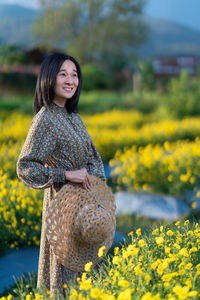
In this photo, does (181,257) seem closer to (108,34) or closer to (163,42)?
(108,34)

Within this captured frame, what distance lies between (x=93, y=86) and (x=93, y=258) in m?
19.1

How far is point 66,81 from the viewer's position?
210 cm

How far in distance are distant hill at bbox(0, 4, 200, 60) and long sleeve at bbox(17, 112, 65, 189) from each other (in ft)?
296

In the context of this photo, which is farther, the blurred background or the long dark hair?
the blurred background

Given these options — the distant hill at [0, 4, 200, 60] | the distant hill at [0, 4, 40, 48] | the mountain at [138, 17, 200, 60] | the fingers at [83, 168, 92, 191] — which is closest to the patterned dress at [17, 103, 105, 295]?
the fingers at [83, 168, 92, 191]

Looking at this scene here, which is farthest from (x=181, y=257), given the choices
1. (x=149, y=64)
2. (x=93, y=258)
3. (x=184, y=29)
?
(x=184, y=29)

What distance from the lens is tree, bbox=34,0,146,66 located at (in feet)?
115

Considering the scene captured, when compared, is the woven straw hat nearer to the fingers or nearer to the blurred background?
the fingers

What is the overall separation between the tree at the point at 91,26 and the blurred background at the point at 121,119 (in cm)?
9

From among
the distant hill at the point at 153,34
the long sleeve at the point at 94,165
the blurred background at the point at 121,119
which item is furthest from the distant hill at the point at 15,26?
the long sleeve at the point at 94,165

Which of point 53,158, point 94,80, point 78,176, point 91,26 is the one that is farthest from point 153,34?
point 78,176

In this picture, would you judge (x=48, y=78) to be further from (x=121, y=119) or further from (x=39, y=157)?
(x=121, y=119)

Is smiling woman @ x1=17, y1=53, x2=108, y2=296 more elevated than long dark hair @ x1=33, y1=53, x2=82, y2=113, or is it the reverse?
long dark hair @ x1=33, y1=53, x2=82, y2=113

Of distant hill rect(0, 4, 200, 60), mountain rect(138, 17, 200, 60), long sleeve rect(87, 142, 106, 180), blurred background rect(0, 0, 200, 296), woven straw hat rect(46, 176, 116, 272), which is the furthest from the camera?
distant hill rect(0, 4, 200, 60)
